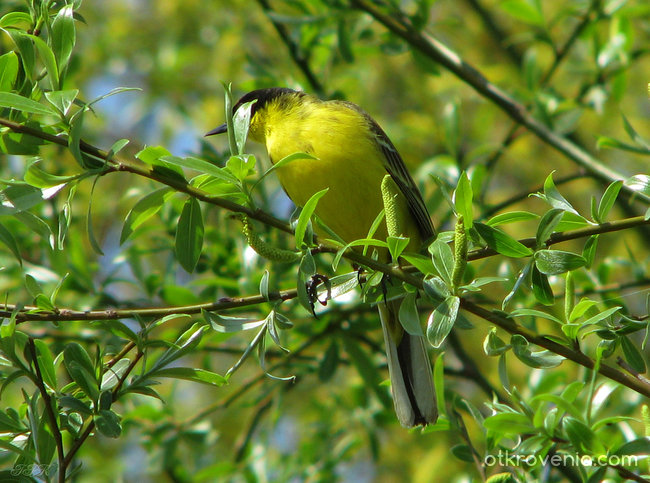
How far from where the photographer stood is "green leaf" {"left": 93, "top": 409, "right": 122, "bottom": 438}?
2.00 m

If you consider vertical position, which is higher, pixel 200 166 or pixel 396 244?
pixel 200 166

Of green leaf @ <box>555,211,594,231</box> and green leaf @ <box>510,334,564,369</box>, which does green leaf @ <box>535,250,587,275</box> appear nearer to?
green leaf @ <box>555,211,594,231</box>

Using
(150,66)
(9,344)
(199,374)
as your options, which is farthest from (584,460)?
(150,66)

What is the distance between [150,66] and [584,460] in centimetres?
577

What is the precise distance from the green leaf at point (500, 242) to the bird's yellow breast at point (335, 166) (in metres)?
1.71

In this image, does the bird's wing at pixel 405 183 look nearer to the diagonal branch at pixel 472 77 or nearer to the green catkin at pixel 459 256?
the diagonal branch at pixel 472 77

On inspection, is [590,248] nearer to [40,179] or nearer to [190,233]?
[190,233]

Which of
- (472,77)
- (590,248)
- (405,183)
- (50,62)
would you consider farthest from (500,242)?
(472,77)

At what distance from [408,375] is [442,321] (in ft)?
6.00

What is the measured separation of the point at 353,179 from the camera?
3648 millimetres

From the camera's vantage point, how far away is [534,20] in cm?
438

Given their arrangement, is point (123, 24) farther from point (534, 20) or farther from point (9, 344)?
point (9, 344)

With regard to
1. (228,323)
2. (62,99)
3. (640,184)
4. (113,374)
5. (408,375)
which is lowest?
(408,375)

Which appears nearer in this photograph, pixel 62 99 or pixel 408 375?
pixel 62 99
